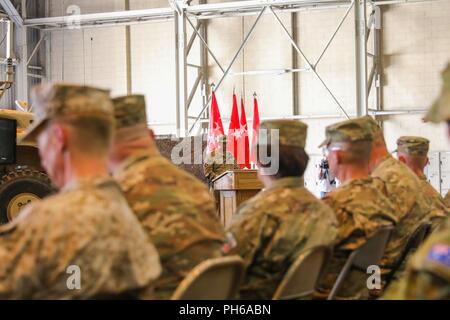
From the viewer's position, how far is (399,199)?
180 inches

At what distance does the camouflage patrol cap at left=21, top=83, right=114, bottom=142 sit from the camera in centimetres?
235

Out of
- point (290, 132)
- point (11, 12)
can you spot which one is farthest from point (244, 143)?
point (290, 132)

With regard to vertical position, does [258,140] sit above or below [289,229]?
above

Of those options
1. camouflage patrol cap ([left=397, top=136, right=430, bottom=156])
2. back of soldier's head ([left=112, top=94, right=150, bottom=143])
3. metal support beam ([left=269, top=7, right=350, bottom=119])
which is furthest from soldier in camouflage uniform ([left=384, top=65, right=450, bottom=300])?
metal support beam ([left=269, top=7, right=350, bottom=119])

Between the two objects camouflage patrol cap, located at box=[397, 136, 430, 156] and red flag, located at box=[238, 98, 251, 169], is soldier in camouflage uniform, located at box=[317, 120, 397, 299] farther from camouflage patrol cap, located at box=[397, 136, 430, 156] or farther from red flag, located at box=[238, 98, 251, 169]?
red flag, located at box=[238, 98, 251, 169]

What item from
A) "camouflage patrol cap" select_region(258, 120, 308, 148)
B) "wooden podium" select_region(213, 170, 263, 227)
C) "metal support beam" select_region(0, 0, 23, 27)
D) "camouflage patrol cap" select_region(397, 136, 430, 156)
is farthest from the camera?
"metal support beam" select_region(0, 0, 23, 27)

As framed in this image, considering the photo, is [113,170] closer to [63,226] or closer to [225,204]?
[63,226]

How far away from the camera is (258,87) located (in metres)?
16.5

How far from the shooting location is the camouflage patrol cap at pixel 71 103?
235 centimetres

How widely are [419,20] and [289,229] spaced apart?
41.9 feet

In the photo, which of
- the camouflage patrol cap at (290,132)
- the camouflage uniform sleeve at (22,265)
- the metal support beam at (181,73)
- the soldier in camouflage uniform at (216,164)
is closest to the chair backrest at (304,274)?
the camouflage patrol cap at (290,132)

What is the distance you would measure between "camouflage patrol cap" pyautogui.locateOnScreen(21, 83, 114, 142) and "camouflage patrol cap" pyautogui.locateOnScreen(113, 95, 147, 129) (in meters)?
0.62

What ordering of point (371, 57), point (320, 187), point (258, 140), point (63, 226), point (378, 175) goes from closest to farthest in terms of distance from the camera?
point (63, 226), point (258, 140), point (378, 175), point (320, 187), point (371, 57)
